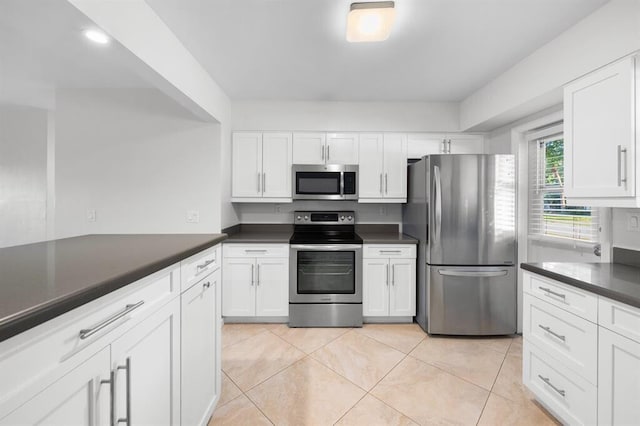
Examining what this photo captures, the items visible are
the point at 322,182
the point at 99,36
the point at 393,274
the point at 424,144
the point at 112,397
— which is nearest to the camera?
the point at 112,397

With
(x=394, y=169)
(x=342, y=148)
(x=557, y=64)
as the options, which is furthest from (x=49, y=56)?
(x=557, y=64)

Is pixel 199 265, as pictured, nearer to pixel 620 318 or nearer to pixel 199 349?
pixel 199 349

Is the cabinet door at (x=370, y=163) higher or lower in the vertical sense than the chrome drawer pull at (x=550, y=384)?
higher

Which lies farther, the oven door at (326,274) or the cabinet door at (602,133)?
the oven door at (326,274)

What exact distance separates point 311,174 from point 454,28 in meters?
1.78

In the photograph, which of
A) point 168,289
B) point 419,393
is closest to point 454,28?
point 168,289

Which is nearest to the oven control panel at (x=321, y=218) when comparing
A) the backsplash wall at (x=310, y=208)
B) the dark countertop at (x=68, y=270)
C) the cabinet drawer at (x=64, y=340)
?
the backsplash wall at (x=310, y=208)

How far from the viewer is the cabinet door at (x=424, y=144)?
3207mm

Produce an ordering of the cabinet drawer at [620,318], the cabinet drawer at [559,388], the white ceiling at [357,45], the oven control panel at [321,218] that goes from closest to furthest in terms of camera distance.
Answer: the cabinet drawer at [620,318]
the cabinet drawer at [559,388]
the white ceiling at [357,45]
the oven control panel at [321,218]

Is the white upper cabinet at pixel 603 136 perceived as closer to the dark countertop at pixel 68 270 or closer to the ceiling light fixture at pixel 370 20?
the ceiling light fixture at pixel 370 20

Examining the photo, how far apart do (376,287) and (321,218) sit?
1.02 metres

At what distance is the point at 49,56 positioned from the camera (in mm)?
2145

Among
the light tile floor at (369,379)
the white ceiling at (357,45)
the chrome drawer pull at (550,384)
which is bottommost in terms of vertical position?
the light tile floor at (369,379)

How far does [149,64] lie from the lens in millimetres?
1662
